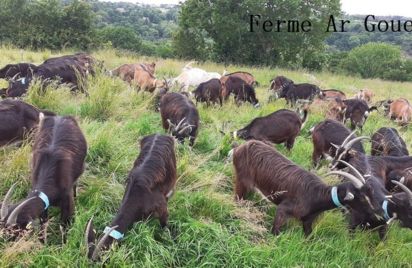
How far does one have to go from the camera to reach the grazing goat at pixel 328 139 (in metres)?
7.31

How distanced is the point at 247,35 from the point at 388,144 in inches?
757

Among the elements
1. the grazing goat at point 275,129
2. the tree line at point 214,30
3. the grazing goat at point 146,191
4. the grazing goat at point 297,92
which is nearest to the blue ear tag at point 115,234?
the grazing goat at point 146,191

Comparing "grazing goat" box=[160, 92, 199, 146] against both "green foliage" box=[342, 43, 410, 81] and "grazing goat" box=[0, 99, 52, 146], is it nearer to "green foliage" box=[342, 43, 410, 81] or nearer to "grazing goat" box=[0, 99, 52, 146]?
"grazing goat" box=[0, 99, 52, 146]

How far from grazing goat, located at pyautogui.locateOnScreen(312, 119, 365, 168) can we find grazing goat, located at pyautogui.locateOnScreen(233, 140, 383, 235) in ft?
5.84

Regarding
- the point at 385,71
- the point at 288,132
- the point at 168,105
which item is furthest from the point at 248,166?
the point at 385,71

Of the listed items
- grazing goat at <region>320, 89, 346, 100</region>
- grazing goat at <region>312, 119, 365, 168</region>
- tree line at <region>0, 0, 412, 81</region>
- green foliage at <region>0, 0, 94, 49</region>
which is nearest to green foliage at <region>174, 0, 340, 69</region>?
tree line at <region>0, 0, 412, 81</region>

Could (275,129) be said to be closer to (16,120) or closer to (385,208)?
(385,208)

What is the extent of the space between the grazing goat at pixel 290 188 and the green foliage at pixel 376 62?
33113 millimetres

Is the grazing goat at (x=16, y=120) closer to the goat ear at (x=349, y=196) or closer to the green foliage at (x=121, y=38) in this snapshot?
the goat ear at (x=349, y=196)

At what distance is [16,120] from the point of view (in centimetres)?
609

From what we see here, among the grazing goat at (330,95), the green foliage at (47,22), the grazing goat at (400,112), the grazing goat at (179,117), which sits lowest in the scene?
the grazing goat at (400,112)

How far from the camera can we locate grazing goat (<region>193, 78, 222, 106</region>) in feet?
34.6

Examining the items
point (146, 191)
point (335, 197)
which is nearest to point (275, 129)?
point (335, 197)

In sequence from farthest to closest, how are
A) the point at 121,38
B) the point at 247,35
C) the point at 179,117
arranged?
the point at 121,38 < the point at 247,35 < the point at 179,117
